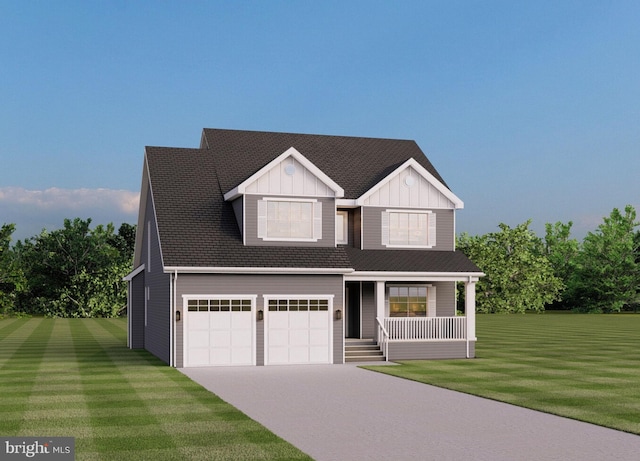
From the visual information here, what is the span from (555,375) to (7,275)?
57.8 meters

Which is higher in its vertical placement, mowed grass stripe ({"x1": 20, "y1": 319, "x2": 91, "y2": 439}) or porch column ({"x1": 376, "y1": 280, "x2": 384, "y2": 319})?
porch column ({"x1": 376, "y1": 280, "x2": 384, "y2": 319})

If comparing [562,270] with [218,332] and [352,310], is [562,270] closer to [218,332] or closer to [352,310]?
[352,310]

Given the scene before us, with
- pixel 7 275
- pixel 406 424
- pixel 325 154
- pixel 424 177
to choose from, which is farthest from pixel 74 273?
pixel 406 424

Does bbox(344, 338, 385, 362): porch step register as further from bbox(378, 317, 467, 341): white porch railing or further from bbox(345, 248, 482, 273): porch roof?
bbox(345, 248, 482, 273): porch roof

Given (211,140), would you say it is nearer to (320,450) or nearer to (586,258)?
(320,450)

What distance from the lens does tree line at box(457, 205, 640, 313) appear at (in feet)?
276

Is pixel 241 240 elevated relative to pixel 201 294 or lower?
elevated

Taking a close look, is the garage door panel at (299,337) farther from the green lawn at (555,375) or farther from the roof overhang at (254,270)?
the green lawn at (555,375)

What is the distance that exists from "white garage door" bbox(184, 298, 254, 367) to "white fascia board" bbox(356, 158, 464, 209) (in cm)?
729

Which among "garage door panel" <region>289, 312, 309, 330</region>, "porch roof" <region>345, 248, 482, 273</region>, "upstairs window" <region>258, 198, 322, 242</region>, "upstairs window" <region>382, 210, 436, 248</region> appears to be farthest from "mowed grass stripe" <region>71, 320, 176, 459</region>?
"upstairs window" <region>382, 210, 436, 248</region>

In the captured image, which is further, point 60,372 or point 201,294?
point 201,294

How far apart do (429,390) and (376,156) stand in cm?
1782

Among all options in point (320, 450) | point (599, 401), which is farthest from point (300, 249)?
point (320, 450)

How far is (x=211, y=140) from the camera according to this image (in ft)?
120
